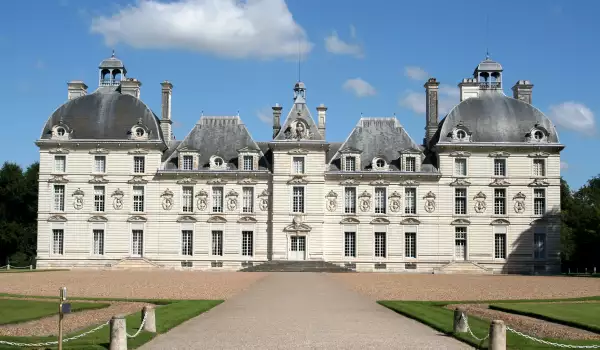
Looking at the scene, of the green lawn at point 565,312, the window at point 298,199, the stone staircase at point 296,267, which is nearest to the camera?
the green lawn at point 565,312

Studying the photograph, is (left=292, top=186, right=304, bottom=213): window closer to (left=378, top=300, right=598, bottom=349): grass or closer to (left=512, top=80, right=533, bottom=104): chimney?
(left=512, top=80, right=533, bottom=104): chimney

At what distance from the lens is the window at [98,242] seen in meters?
49.7

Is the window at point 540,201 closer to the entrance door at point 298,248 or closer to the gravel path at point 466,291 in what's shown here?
the entrance door at point 298,248

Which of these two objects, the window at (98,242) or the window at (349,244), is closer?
the window at (98,242)

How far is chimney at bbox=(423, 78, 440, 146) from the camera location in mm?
52516

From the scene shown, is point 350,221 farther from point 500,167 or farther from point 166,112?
point 166,112

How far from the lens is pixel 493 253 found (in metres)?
49.4

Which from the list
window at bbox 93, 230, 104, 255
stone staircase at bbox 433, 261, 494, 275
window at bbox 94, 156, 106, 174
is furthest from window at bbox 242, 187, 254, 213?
stone staircase at bbox 433, 261, 494, 275

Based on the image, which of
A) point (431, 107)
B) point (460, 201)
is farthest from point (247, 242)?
point (431, 107)

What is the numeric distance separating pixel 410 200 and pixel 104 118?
20247mm

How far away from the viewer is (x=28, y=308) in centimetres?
1962

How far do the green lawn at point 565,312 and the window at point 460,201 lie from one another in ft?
89.2

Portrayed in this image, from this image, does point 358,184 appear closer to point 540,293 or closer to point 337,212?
point 337,212

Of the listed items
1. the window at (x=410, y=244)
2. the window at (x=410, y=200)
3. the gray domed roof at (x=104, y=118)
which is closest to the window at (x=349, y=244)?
the window at (x=410, y=244)
